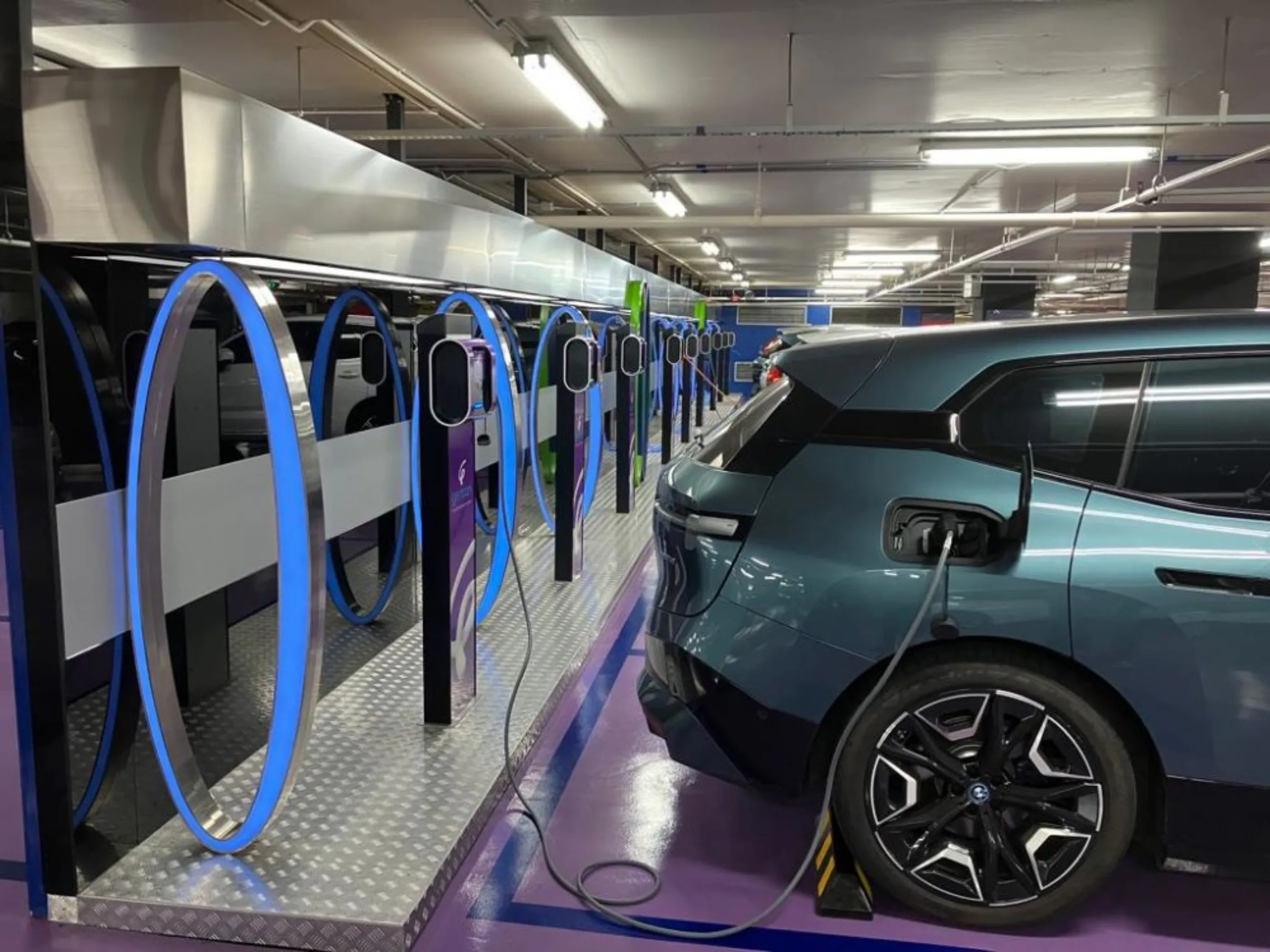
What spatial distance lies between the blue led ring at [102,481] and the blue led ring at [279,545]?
11 centimetres

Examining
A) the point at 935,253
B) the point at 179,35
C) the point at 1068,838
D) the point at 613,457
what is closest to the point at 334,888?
the point at 1068,838

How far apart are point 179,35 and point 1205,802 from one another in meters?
6.70

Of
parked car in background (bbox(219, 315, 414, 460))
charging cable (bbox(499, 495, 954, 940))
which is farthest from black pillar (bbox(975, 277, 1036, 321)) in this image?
charging cable (bbox(499, 495, 954, 940))

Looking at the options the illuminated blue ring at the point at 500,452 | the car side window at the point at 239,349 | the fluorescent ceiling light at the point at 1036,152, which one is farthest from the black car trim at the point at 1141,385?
the car side window at the point at 239,349

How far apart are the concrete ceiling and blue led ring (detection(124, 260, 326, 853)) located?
2815 millimetres

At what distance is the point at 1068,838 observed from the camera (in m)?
Answer: 2.48

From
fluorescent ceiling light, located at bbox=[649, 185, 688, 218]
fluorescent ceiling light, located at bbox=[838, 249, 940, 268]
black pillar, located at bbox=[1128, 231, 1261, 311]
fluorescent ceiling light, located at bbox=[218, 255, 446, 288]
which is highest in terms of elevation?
fluorescent ceiling light, located at bbox=[838, 249, 940, 268]

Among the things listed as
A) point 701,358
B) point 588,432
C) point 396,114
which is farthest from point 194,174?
point 701,358

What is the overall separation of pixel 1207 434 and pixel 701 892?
1911 millimetres

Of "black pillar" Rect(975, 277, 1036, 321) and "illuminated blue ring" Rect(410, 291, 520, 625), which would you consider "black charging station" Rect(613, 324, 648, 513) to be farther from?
"black pillar" Rect(975, 277, 1036, 321)

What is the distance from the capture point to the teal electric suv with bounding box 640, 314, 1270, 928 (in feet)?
7.81

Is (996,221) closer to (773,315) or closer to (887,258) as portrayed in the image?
(887,258)

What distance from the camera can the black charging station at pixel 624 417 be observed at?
23.8ft

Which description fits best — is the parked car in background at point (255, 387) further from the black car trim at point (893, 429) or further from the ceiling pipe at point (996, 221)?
the black car trim at point (893, 429)
